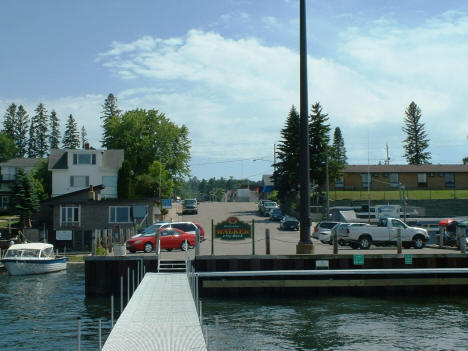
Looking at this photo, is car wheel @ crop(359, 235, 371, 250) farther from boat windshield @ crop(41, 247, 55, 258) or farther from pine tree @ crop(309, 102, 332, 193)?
pine tree @ crop(309, 102, 332, 193)

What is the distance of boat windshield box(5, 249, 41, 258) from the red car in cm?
1304

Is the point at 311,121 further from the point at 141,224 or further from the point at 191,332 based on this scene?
the point at 191,332

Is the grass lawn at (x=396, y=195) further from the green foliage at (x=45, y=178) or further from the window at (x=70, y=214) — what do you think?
the green foliage at (x=45, y=178)

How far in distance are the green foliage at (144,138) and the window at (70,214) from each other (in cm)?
3194

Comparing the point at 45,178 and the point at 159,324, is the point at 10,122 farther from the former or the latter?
the point at 159,324

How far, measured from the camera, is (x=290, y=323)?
2020 centimetres

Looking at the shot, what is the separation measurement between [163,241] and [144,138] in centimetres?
5786

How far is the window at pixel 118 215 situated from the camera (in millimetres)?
56562

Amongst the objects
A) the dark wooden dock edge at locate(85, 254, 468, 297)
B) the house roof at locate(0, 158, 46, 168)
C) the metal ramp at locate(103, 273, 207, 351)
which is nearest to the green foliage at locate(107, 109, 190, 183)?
the house roof at locate(0, 158, 46, 168)

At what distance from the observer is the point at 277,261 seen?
81.9 ft

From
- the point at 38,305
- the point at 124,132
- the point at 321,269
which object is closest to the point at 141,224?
the point at 38,305

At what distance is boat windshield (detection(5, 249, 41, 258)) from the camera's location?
1646 inches

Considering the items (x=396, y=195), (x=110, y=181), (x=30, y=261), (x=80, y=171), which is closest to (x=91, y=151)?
(x=80, y=171)

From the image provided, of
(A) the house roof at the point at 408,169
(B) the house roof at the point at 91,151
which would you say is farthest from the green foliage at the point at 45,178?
(A) the house roof at the point at 408,169
